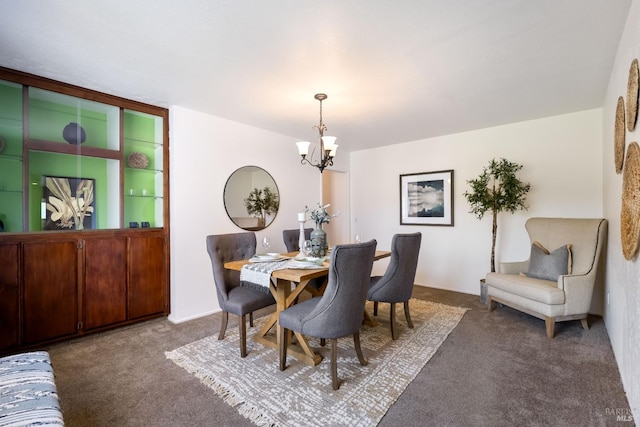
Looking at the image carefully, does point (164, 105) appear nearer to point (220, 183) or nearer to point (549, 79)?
point (220, 183)

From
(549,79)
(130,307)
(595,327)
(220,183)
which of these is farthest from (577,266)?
(130,307)

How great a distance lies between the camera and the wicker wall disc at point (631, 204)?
1.63m

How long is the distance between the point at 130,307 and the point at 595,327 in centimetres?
484

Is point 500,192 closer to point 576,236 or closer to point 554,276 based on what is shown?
point 576,236

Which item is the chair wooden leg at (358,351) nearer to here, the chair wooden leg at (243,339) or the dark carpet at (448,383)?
the dark carpet at (448,383)

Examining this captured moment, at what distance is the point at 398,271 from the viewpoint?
270cm

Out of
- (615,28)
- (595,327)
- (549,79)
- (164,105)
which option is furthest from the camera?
(164,105)

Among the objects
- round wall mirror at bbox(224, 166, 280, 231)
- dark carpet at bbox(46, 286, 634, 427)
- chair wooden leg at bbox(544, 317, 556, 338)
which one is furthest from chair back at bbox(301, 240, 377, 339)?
round wall mirror at bbox(224, 166, 280, 231)

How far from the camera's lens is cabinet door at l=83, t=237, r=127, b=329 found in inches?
112

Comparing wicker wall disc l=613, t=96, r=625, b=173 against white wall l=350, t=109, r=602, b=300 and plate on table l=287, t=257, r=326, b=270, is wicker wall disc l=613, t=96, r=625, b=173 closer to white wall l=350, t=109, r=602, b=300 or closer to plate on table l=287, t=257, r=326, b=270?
white wall l=350, t=109, r=602, b=300

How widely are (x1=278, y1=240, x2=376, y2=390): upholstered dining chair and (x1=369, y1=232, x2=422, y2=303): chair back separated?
638 millimetres

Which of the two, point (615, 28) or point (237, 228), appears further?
point (237, 228)

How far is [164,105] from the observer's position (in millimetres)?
3320

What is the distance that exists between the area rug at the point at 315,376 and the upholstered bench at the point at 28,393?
0.91m
